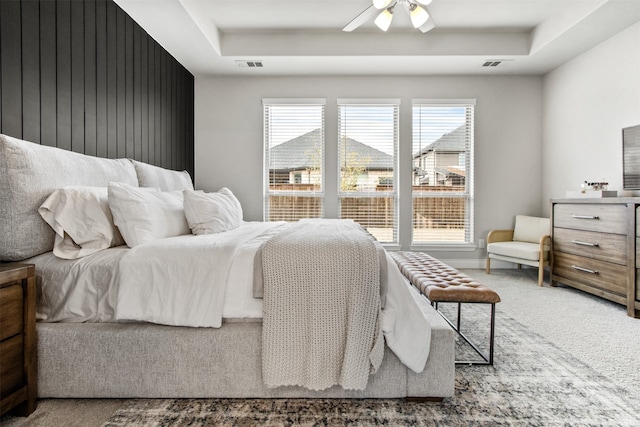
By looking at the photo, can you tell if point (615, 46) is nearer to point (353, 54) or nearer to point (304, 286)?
point (353, 54)

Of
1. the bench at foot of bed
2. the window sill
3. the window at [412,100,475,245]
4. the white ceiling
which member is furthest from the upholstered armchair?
the white ceiling

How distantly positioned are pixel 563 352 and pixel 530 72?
12.1ft

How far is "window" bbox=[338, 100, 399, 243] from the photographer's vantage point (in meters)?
4.33

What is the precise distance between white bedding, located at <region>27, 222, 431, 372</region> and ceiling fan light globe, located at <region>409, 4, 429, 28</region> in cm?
213

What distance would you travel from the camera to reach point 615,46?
10.6 feet

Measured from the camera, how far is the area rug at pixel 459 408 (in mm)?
1375

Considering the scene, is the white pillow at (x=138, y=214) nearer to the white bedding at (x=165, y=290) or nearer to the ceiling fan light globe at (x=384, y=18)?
the white bedding at (x=165, y=290)

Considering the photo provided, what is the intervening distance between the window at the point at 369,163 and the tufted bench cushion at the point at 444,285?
2.04 m

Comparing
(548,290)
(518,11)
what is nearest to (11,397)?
(548,290)

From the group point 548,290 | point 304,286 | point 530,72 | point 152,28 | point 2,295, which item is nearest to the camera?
point 2,295

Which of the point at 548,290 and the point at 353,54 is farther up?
the point at 353,54

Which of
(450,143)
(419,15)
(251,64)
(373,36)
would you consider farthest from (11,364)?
(450,143)

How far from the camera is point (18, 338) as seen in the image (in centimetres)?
134

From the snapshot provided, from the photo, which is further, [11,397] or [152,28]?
[152,28]
